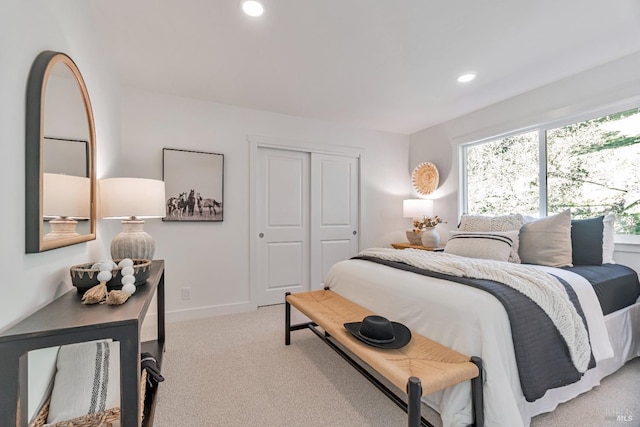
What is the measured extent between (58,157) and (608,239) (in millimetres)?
3570

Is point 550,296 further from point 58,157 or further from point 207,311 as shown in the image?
point 207,311

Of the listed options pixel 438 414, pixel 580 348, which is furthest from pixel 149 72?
pixel 580 348

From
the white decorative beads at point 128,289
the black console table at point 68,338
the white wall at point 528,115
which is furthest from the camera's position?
the white wall at point 528,115

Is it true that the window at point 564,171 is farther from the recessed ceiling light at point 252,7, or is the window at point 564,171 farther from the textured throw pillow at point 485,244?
the recessed ceiling light at point 252,7

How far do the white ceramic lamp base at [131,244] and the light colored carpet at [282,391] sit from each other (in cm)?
87

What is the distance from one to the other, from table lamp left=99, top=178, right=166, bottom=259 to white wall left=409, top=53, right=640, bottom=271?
3.41 m

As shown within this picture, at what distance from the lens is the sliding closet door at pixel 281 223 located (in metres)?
3.46

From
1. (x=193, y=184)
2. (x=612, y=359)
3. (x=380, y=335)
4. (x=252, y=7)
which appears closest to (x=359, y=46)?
(x=252, y=7)

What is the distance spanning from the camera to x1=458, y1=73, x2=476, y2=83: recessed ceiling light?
2.54 m

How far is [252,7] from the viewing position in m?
1.73

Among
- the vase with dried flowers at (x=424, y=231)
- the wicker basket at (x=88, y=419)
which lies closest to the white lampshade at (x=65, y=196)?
the wicker basket at (x=88, y=419)

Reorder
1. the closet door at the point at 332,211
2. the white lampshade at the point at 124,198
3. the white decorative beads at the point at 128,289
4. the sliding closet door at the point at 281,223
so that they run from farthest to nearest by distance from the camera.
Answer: the closet door at the point at 332,211, the sliding closet door at the point at 281,223, the white lampshade at the point at 124,198, the white decorative beads at the point at 128,289

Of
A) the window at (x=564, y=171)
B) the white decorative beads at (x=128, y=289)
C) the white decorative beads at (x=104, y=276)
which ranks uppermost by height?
the window at (x=564, y=171)

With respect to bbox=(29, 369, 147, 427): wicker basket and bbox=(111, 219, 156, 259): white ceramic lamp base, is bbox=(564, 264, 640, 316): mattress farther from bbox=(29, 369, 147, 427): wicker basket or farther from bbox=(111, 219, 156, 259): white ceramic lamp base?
bbox=(111, 219, 156, 259): white ceramic lamp base
